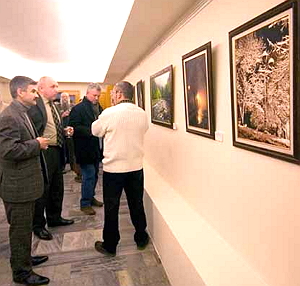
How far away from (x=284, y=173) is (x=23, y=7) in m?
3.02

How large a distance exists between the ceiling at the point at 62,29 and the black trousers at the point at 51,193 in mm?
1491

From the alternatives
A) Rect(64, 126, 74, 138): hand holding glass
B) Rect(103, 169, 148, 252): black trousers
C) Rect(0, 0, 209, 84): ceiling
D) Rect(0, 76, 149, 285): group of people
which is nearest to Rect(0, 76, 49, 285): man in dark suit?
Rect(0, 76, 149, 285): group of people

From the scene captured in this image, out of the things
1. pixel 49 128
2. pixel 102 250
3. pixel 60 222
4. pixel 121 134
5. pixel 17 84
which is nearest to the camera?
pixel 17 84

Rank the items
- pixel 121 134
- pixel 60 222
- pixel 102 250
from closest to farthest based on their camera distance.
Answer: pixel 121 134, pixel 102 250, pixel 60 222

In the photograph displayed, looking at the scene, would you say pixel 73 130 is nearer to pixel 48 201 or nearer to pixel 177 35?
pixel 48 201

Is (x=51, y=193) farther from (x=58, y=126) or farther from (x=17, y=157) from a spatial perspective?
(x=17, y=157)

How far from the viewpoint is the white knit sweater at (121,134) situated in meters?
2.27

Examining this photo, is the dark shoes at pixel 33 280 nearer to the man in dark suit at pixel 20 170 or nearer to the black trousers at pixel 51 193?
the man in dark suit at pixel 20 170

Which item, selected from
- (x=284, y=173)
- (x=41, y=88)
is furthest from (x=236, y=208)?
(x=41, y=88)

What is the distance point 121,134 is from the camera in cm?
229

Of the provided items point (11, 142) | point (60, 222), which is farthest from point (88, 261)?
point (11, 142)

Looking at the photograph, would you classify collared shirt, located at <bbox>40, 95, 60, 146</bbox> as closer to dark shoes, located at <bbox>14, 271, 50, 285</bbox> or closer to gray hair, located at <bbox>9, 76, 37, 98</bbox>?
gray hair, located at <bbox>9, 76, 37, 98</bbox>

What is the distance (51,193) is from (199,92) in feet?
6.55

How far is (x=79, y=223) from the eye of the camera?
3256 mm
